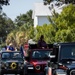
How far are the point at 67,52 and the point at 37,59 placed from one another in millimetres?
9309

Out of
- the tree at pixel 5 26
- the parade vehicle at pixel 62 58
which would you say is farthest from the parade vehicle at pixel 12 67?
the tree at pixel 5 26

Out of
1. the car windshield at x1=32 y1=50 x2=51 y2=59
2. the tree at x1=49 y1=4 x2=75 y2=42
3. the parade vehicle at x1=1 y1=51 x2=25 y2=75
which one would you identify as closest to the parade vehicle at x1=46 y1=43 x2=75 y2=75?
the car windshield at x1=32 y1=50 x2=51 y2=59

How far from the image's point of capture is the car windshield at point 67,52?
12.9m

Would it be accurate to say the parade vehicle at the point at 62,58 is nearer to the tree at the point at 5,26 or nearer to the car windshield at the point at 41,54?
the car windshield at the point at 41,54

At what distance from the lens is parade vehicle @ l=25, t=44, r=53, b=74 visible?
21.6 meters

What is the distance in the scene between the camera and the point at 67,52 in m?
13.1

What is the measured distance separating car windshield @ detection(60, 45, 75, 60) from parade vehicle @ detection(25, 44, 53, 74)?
333 inches

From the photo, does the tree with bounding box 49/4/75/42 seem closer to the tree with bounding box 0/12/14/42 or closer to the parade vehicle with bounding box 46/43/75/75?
the parade vehicle with bounding box 46/43/75/75

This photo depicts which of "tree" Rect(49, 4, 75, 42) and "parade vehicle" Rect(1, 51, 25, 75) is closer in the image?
"parade vehicle" Rect(1, 51, 25, 75)

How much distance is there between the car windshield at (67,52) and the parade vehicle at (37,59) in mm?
8446

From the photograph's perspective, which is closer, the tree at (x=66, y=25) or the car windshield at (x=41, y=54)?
the car windshield at (x=41, y=54)

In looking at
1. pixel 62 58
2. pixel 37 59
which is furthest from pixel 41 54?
pixel 62 58

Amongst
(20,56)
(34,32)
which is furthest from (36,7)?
(20,56)

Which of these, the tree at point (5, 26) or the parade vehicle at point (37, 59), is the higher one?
the tree at point (5, 26)
